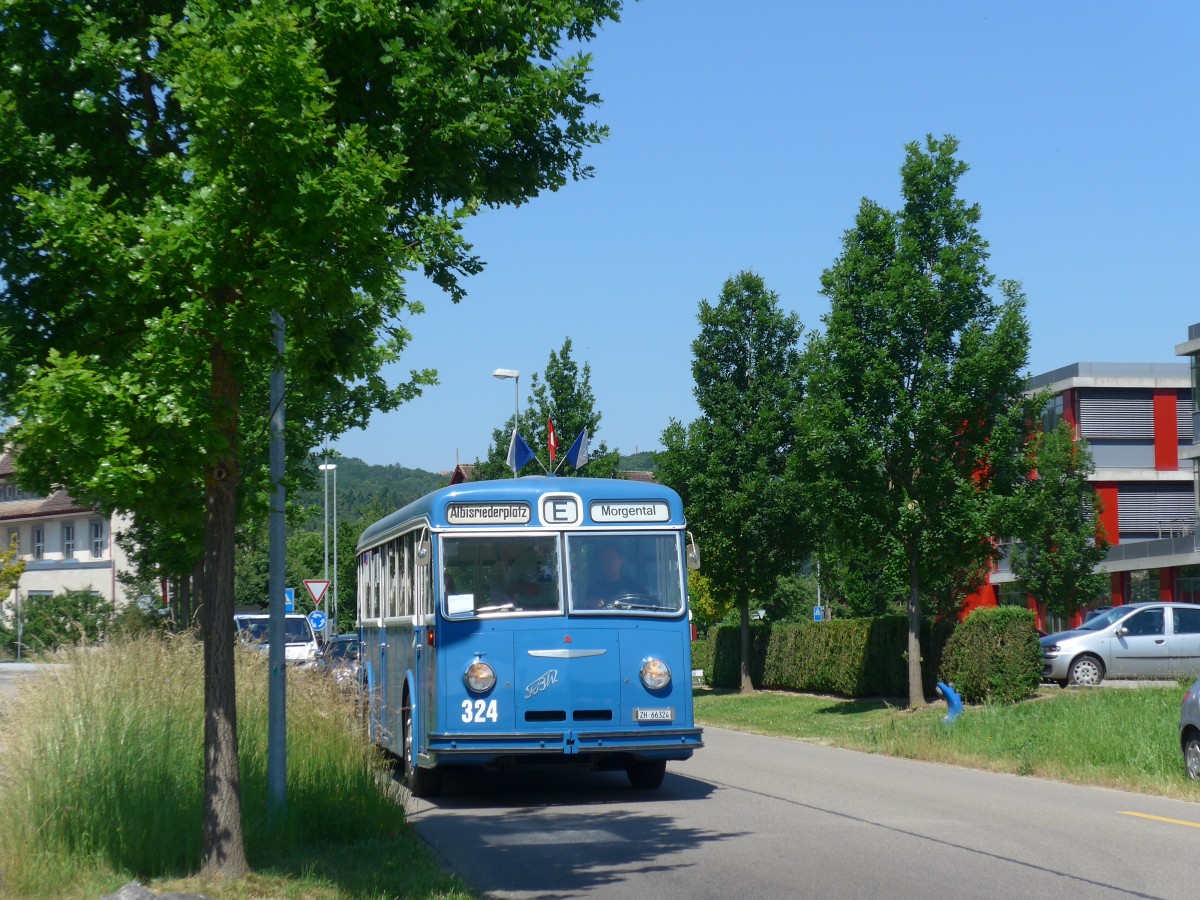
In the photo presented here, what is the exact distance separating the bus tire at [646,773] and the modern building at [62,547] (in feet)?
206

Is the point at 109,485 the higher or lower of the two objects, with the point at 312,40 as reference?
lower

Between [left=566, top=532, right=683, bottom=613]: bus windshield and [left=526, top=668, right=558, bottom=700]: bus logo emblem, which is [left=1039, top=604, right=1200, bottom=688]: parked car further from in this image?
[left=526, top=668, right=558, bottom=700]: bus logo emblem

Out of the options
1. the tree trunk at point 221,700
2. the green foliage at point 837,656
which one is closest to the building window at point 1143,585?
the green foliage at point 837,656

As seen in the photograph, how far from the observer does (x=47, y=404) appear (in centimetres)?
701

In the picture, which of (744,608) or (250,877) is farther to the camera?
(744,608)

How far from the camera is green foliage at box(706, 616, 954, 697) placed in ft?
93.6

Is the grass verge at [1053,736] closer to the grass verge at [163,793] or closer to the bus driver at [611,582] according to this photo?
the bus driver at [611,582]

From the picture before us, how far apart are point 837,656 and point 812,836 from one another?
20.3 metres

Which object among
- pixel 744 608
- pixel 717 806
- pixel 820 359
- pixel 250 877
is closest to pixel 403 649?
pixel 717 806

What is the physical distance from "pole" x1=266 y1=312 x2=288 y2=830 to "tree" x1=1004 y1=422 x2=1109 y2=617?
3525 cm

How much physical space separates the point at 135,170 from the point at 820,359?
19.4 meters

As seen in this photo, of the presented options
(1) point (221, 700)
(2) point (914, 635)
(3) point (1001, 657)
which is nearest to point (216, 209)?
(1) point (221, 700)

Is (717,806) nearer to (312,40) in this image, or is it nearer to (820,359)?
(312,40)

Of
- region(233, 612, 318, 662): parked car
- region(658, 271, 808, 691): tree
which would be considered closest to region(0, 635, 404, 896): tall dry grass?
region(233, 612, 318, 662): parked car
